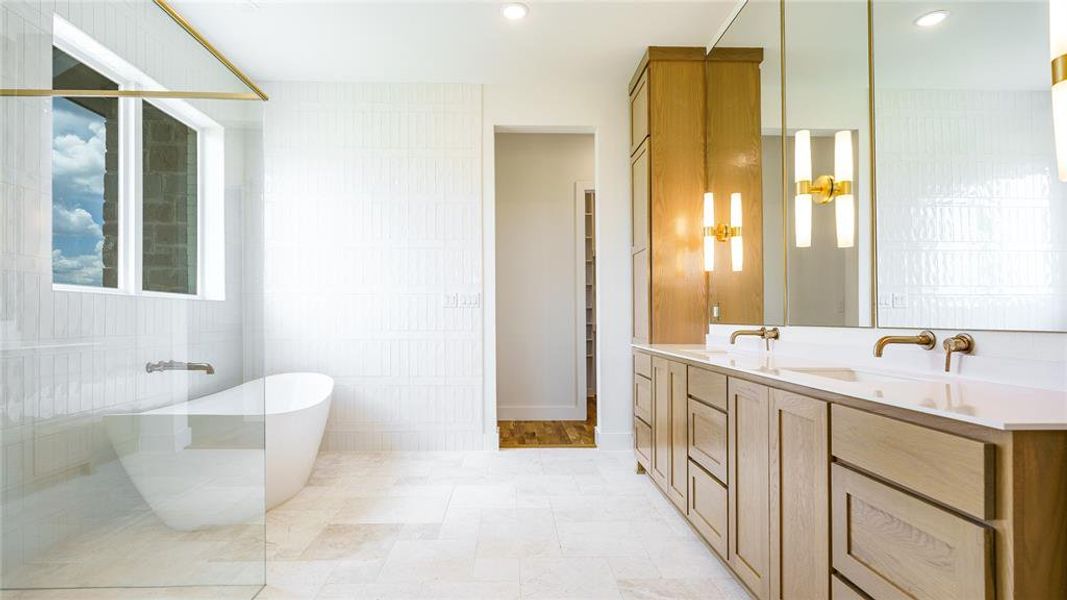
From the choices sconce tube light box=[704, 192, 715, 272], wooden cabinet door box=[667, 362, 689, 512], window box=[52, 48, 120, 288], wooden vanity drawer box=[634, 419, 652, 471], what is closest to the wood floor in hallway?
wooden vanity drawer box=[634, 419, 652, 471]

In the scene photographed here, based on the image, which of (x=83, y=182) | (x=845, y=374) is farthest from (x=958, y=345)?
(x=83, y=182)

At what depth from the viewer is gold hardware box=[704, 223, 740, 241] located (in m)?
2.89

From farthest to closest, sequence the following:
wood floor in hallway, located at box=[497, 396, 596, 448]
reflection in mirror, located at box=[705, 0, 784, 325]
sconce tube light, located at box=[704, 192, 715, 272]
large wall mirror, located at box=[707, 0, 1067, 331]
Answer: wood floor in hallway, located at box=[497, 396, 596, 448], sconce tube light, located at box=[704, 192, 715, 272], reflection in mirror, located at box=[705, 0, 784, 325], large wall mirror, located at box=[707, 0, 1067, 331]

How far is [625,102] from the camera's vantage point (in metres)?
3.82

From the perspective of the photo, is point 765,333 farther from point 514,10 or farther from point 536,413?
point 536,413

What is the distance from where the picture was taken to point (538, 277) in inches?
189

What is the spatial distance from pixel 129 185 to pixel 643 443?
105 inches

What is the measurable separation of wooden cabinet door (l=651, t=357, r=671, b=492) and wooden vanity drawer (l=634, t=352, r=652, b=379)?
0.30ft

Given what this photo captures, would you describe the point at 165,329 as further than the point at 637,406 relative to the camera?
No

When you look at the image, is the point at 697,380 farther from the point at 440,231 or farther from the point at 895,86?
the point at 440,231

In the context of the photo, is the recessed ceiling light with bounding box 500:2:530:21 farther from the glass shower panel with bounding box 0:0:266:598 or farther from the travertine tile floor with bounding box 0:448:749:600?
the travertine tile floor with bounding box 0:448:749:600

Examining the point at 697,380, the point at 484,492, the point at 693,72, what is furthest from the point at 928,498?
the point at 693,72

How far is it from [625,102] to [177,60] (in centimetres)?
283

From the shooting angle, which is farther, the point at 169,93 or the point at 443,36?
the point at 443,36
